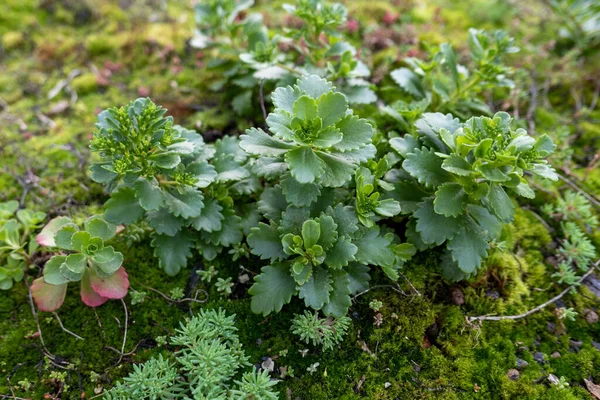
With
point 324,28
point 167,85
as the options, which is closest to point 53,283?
point 167,85

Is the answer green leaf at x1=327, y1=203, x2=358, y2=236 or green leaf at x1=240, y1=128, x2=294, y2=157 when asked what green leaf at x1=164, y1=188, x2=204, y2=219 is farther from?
green leaf at x1=327, y1=203, x2=358, y2=236

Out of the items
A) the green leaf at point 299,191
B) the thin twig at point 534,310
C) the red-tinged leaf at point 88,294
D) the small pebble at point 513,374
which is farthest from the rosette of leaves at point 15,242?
the small pebble at point 513,374

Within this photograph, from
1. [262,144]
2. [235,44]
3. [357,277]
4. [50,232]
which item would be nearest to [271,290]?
[357,277]

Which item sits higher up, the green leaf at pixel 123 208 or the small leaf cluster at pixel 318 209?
the small leaf cluster at pixel 318 209

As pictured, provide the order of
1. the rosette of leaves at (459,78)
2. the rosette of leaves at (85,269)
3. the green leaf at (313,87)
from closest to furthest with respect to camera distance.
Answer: the rosette of leaves at (85,269) < the green leaf at (313,87) < the rosette of leaves at (459,78)

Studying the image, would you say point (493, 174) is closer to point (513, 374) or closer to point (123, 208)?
point (513, 374)

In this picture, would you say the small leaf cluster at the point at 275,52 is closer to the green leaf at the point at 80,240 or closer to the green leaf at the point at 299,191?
the green leaf at the point at 299,191

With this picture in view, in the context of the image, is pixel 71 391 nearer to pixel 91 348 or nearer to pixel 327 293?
pixel 91 348

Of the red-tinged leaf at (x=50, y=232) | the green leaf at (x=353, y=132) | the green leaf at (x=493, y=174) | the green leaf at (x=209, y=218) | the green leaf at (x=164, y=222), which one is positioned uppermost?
the green leaf at (x=493, y=174)

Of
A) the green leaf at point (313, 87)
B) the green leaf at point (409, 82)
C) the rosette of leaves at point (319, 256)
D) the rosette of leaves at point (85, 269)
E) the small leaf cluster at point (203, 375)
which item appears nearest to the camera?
the small leaf cluster at point (203, 375)
